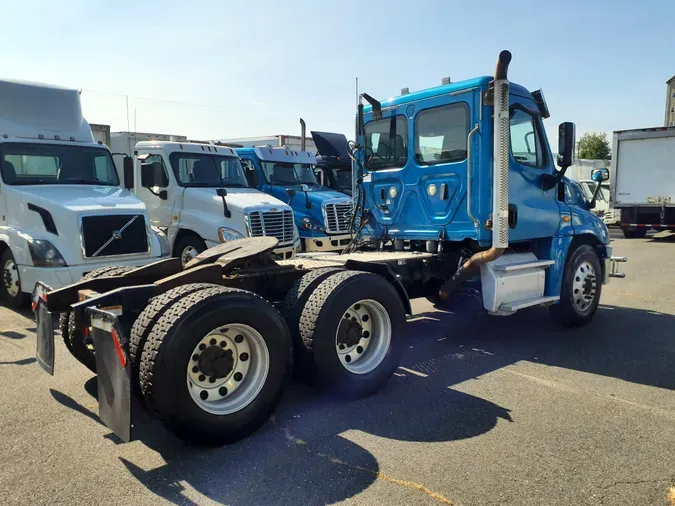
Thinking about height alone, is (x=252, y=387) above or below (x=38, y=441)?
above

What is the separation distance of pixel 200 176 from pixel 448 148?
572cm

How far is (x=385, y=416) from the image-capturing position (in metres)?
4.29

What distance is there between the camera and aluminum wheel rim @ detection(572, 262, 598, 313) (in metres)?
7.00

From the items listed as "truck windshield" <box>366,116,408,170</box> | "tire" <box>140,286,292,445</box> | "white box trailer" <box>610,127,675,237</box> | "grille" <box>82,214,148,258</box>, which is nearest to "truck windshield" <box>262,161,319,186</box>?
"grille" <box>82,214,148,258</box>

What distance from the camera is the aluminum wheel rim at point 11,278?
7750 mm

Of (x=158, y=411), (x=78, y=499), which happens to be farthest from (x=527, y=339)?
(x=78, y=499)

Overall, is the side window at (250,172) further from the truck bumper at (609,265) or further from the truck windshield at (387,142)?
the truck bumper at (609,265)

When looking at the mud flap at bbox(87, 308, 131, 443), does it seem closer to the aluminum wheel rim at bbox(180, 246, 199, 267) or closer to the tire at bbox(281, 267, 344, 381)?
the tire at bbox(281, 267, 344, 381)

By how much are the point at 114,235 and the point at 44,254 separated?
0.94m

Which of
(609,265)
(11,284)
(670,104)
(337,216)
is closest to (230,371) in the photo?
(11,284)

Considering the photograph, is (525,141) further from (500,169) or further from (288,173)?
(288,173)

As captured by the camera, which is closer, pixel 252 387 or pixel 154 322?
pixel 154 322

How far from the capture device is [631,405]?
4.56 metres

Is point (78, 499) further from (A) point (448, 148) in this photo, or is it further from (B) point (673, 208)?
(B) point (673, 208)
